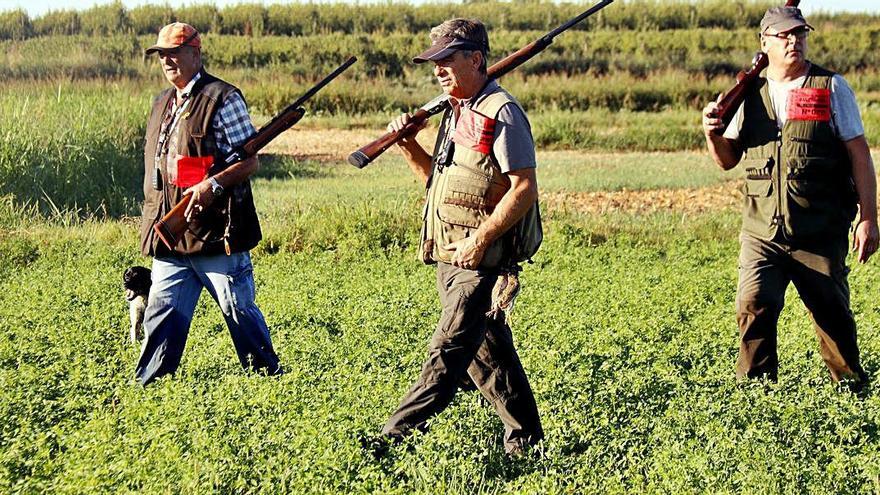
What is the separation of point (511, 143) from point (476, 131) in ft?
0.58

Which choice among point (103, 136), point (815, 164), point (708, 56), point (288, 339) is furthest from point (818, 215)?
point (708, 56)

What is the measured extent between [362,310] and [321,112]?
20.5 m

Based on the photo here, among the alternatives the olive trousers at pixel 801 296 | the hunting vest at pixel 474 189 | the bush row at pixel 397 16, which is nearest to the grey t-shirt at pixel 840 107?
the olive trousers at pixel 801 296

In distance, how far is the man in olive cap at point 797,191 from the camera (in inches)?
243

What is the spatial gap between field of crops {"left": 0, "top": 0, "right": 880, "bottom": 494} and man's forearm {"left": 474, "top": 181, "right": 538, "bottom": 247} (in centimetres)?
88

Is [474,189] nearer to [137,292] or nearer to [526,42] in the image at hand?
[137,292]

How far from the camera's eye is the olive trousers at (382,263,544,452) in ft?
17.6

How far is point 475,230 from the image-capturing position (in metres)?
5.31

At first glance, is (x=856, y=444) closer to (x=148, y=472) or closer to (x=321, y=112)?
(x=148, y=472)

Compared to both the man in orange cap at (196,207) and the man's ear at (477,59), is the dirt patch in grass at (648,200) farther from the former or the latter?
the man's ear at (477,59)

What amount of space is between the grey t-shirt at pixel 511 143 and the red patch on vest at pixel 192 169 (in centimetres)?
193

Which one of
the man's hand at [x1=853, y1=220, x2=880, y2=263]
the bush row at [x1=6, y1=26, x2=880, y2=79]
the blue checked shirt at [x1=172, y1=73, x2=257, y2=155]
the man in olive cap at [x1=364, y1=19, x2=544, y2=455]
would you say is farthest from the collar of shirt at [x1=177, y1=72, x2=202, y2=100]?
the bush row at [x1=6, y1=26, x2=880, y2=79]

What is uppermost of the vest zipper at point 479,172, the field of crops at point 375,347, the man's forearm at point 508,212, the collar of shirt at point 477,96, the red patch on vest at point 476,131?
the collar of shirt at point 477,96

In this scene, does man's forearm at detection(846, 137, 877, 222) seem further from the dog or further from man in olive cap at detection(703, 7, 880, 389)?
the dog
